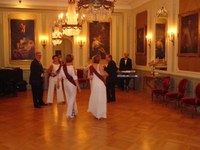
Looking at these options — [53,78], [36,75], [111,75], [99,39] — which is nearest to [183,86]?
[111,75]

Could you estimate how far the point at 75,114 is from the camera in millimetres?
7598

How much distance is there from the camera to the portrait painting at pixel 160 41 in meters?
10.9

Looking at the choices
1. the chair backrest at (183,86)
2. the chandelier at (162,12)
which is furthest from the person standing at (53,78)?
the chandelier at (162,12)

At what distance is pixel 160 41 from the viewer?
11.1 metres

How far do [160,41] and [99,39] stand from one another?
4.03 metres

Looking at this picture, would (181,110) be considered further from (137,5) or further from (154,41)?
(137,5)

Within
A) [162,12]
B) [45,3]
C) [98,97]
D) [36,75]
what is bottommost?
[98,97]

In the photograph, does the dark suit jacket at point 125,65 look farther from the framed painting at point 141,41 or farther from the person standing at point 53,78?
the person standing at point 53,78

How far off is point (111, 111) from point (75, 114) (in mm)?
1175

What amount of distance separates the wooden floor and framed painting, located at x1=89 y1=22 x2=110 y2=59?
566 centimetres

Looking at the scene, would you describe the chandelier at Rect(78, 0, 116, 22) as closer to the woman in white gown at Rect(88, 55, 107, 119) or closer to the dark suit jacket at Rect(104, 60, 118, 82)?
the woman in white gown at Rect(88, 55, 107, 119)

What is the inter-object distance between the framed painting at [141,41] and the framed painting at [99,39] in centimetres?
168

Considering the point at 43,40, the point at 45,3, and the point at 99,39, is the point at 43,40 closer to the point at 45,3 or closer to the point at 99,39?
the point at 45,3

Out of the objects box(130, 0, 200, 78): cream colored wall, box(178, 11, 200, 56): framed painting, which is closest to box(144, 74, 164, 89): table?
box(130, 0, 200, 78): cream colored wall
